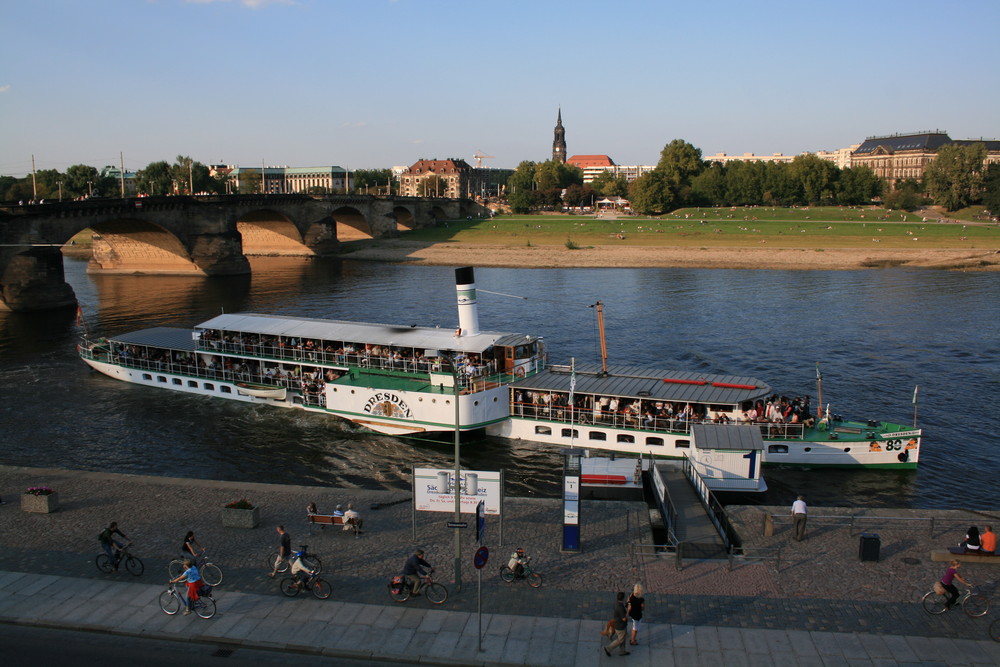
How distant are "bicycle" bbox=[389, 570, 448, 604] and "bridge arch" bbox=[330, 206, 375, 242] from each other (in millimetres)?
127339

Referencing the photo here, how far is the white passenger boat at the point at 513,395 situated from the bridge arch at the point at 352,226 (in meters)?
102

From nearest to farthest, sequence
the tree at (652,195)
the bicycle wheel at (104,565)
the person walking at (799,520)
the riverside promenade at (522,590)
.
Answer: the riverside promenade at (522,590) < the bicycle wheel at (104,565) < the person walking at (799,520) < the tree at (652,195)

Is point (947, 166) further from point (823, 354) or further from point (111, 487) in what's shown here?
point (111, 487)

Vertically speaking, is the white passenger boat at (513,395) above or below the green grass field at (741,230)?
below

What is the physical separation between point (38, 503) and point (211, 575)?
28.1ft

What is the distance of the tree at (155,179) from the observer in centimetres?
18012

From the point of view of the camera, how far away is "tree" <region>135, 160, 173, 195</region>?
591ft

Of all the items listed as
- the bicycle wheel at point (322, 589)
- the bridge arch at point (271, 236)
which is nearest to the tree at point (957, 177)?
the bridge arch at point (271, 236)

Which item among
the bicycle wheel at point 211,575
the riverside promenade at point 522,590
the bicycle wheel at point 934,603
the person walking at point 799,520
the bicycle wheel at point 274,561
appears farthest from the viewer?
the person walking at point 799,520

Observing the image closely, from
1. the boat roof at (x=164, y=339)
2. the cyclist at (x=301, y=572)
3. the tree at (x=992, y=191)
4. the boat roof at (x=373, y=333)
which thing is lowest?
the cyclist at (x=301, y=572)

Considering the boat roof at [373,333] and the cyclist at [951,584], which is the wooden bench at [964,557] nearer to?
the cyclist at [951,584]

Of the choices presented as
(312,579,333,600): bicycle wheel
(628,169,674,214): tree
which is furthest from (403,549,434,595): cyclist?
(628,169,674,214): tree

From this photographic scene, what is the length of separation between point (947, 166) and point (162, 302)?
152m

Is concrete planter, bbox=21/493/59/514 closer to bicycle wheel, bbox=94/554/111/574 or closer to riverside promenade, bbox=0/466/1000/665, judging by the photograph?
riverside promenade, bbox=0/466/1000/665
